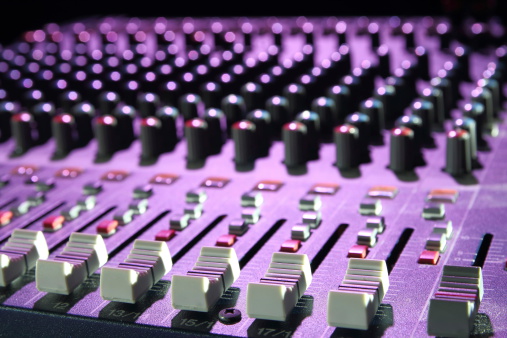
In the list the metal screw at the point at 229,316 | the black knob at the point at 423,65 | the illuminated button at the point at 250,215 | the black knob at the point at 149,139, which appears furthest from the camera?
the black knob at the point at 423,65

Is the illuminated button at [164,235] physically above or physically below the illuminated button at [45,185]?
below

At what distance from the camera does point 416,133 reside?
69.2 inches

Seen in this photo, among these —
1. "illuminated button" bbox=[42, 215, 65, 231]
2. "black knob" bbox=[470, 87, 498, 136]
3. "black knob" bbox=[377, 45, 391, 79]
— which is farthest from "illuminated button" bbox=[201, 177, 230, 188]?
"black knob" bbox=[377, 45, 391, 79]

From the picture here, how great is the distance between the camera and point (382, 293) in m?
1.14

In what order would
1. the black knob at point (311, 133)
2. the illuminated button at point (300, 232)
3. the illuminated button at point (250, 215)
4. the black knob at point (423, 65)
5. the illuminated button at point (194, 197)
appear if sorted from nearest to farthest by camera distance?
the illuminated button at point (300, 232) → the illuminated button at point (250, 215) → the illuminated button at point (194, 197) → the black knob at point (311, 133) → the black knob at point (423, 65)

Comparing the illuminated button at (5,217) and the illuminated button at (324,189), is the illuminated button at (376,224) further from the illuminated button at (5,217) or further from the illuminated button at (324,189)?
the illuminated button at (5,217)

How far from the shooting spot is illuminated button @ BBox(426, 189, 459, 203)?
4.98 ft

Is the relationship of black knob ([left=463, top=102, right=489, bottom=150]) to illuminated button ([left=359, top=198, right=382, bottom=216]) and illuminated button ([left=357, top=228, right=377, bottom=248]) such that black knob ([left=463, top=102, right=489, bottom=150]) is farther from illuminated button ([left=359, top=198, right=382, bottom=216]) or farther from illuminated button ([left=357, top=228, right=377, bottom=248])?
illuminated button ([left=357, top=228, right=377, bottom=248])

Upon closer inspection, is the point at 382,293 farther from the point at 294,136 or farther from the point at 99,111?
the point at 99,111

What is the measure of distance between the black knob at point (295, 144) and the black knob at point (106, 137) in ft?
1.55

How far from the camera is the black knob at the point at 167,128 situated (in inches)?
78.0

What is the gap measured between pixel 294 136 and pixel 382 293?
707mm

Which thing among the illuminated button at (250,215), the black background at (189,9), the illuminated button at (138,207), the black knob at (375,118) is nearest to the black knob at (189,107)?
the black knob at (375,118)

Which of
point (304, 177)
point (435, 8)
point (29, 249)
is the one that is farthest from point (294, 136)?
point (435, 8)
